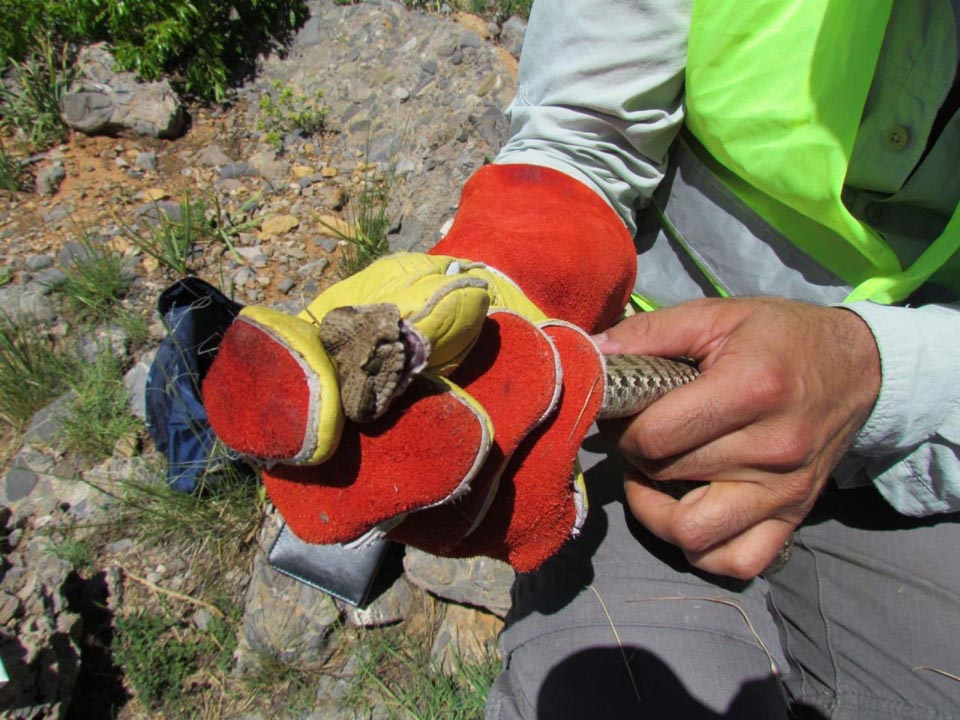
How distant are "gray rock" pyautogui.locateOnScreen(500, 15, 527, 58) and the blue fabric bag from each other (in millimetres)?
2229

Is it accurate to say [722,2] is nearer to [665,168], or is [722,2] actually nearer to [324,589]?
[665,168]

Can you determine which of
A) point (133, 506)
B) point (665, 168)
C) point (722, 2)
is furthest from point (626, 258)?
point (133, 506)

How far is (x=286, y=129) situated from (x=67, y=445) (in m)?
1.96

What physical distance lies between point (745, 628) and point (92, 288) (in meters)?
2.72

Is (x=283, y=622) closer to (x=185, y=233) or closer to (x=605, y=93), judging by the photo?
(x=185, y=233)

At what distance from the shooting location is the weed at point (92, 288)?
105 inches

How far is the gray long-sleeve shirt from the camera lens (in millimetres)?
1169

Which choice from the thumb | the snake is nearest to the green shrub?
the thumb

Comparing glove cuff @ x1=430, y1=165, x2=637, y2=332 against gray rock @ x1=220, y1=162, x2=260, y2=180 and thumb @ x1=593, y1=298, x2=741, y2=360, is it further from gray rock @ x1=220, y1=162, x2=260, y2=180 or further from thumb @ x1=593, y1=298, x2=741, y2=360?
gray rock @ x1=220, y1=162, x2=260, y2=180

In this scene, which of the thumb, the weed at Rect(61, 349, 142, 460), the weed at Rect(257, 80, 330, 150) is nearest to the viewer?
the thumb

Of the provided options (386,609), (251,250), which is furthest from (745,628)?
(251,250)

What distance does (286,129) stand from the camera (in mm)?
3422

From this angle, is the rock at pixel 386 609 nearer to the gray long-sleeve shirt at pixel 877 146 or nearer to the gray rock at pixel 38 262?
the gray long-sleeve shirt at pixel 877 146

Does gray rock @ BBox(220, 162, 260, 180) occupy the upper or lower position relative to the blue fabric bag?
upper
